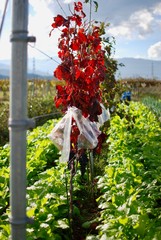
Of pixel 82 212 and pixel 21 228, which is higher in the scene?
pixel 21 228

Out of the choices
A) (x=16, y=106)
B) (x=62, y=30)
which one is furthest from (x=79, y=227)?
(x=16, y=106)

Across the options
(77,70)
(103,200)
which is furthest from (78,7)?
(103,200)

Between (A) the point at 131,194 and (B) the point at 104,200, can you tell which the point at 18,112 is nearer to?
(A) the point at 131,194

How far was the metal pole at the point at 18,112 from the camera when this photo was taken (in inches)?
56.8

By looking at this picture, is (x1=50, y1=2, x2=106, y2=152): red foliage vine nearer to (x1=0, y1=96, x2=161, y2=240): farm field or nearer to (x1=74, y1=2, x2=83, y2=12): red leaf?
(x1=74, y1=2, x2=83, y2=12): red leaf

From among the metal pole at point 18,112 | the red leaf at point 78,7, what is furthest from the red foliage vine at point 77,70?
the metal pole at point 18,112

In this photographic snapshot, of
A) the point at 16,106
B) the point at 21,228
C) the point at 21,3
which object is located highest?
the point at 21,3

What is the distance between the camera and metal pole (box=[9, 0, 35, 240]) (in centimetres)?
144

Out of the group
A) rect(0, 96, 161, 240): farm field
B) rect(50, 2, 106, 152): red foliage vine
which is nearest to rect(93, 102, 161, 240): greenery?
rect(0, 96, 161, 240): farm field

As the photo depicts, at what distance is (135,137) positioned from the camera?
4.78 meters

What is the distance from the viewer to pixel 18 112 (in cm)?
146

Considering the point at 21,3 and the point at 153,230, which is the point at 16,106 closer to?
the point at 21,3

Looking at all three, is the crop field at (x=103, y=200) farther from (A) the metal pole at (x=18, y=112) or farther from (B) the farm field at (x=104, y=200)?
(A) the metal pole at (x=18, y=112)

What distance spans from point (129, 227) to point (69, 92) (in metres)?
1.35
